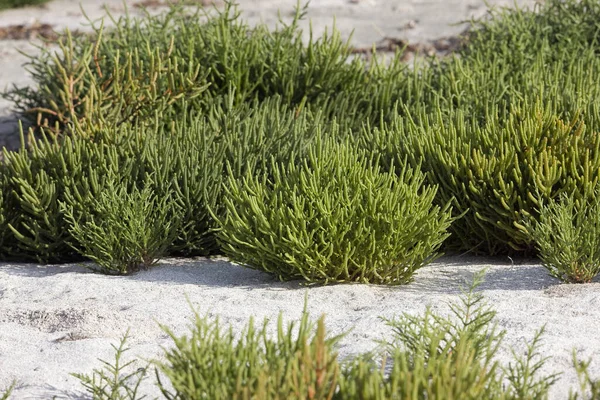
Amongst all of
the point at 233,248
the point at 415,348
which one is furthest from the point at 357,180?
the point at 415,348

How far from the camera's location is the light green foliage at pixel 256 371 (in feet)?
7.21

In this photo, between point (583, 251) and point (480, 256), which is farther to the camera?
point (480, 256)

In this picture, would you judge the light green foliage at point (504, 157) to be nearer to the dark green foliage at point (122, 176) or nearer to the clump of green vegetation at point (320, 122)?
the clump of green vegetation at point (320, 122)

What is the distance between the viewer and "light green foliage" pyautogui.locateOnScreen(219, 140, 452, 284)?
3539 mm

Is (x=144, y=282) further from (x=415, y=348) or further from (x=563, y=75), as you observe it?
(x=563, y=75)

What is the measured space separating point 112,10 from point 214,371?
30.6 ft

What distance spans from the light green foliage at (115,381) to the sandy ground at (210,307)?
0.16ft

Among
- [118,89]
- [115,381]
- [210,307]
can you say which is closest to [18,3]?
[118,89]

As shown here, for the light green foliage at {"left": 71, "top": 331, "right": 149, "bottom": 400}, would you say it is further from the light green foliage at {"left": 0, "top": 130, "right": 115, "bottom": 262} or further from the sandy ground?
the light green foliage at {"left": 0, "top": 130, "right": 115, "bottom": 262}

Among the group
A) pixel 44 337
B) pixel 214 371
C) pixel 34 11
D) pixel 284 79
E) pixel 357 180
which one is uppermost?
pixel 34 11

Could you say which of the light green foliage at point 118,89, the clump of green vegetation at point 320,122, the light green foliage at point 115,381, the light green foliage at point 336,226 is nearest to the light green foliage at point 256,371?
Result: the light green foliage at point 115,381

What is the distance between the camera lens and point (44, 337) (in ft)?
10.7

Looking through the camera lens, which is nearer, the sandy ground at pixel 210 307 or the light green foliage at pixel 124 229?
the sandy ground at pixel 210 307

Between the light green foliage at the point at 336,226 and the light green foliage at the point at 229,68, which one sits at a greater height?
the light green foliage at the point at 229,68
